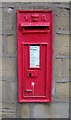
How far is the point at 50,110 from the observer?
3.51 m

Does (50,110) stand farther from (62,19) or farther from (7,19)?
(7,19)

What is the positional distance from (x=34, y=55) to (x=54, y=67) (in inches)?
12.5

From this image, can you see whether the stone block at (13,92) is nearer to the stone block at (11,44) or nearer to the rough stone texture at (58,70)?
the stone block at (11,44)

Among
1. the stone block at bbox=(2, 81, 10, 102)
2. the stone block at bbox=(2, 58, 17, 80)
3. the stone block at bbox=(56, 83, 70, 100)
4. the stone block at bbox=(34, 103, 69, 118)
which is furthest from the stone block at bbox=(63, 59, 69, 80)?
the stone block at bbox=(2, 81, 10, 102)

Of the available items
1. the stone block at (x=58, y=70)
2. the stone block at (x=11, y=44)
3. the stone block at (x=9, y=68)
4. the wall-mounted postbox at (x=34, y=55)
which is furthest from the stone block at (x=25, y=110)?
the stone block at (x=11, y=44)

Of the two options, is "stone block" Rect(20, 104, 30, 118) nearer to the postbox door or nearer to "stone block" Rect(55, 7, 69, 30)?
the postbox door

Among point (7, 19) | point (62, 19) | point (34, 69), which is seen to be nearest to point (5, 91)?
point (34, 69)

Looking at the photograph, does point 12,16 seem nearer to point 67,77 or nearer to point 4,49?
point 4,49

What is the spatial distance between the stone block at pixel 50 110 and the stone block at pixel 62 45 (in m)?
0.68

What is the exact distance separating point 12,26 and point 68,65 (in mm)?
861

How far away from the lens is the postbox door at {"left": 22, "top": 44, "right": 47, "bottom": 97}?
3.29 m

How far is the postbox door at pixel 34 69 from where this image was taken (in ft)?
10.8

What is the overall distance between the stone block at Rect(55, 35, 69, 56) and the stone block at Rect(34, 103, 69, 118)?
68cm

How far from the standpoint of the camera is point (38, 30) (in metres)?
3.24
